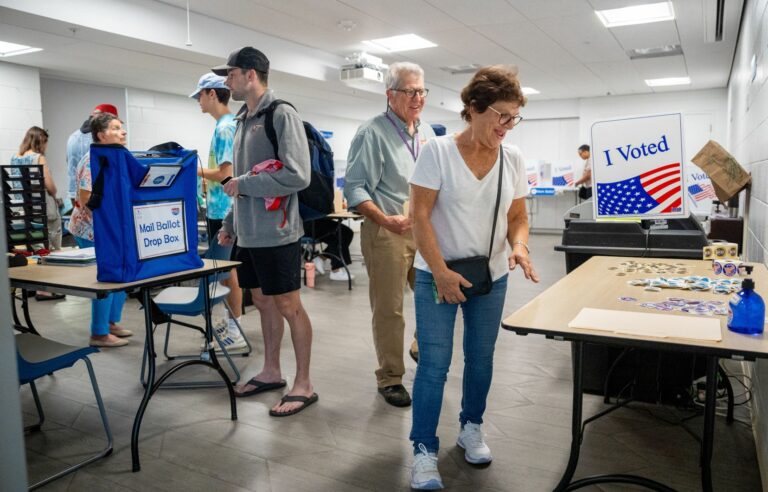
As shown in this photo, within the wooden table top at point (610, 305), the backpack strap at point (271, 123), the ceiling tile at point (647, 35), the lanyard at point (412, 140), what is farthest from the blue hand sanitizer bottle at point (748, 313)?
the ceiling tile at point (647, 35)

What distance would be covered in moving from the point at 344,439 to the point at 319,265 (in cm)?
410

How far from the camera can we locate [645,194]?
2.53 m

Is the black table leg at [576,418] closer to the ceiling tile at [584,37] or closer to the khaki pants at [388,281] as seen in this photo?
the khaki pants at [388,281]

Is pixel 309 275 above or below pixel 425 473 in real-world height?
above

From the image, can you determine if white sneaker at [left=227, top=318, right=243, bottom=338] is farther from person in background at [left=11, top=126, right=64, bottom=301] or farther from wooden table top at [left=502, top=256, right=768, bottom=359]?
person in background at [left=11, top=126, right=64, bottom=301]

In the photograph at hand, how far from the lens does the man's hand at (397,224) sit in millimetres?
2438

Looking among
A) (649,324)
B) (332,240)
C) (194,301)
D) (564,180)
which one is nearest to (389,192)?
(194,301)

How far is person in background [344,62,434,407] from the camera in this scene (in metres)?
2.56

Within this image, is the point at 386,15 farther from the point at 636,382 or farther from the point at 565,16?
the point at 636,382

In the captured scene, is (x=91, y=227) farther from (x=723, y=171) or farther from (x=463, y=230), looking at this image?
(x=723, y=171)

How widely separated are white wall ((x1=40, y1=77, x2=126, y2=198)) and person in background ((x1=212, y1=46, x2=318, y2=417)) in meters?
6.65

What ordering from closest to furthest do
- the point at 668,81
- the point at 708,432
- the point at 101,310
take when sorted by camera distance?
the point at 708,432 < the point at 101,310 < the point at 668,81

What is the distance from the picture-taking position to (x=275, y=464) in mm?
2125

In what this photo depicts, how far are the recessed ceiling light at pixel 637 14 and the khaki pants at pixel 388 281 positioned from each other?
14.1ft
